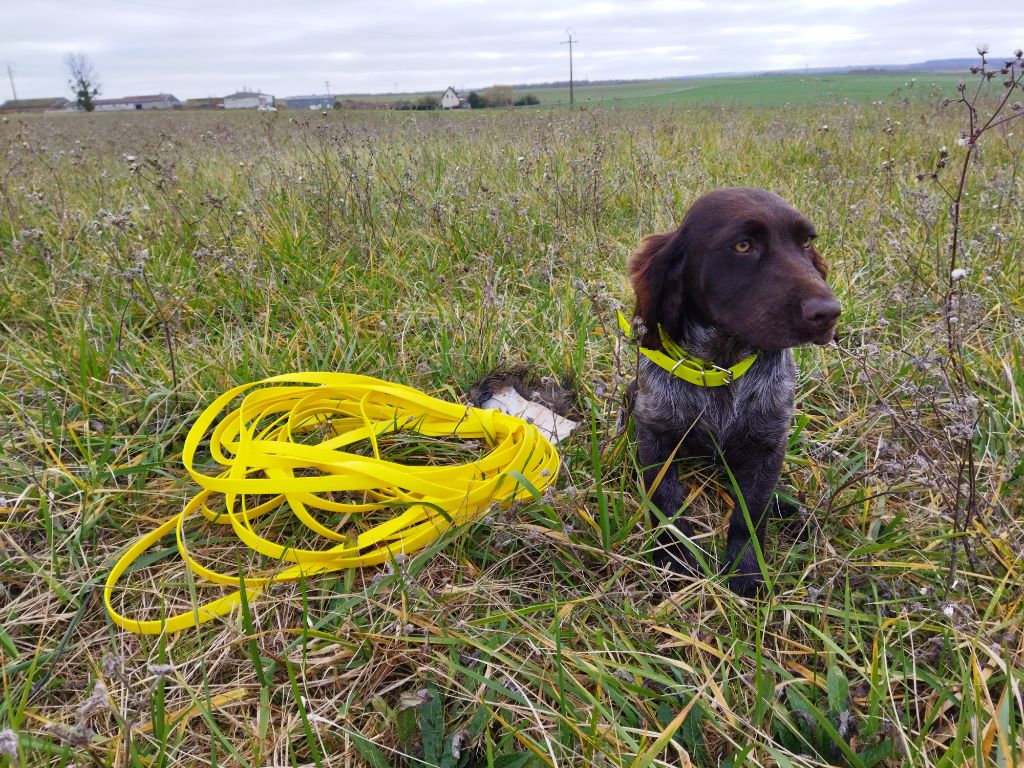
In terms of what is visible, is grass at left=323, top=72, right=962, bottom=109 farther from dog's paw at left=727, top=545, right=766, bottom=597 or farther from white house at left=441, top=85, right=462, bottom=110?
dog's paw at left=727, top=545, right=766, bottom=597

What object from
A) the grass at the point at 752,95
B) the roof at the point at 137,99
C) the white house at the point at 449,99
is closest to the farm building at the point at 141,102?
the roof at the point at 137,99

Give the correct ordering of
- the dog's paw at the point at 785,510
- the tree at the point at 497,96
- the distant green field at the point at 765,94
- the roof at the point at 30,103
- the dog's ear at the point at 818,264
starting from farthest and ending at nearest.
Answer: the roof at the point at 30,103 < the tree at the point at 497,96 < the distant green field at the point at 765,94 < the dog's paw at the point at 785,510 < the dog's ear at the point at 818,264

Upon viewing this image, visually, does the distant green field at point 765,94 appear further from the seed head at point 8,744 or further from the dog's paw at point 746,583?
the seed head at point 8,744

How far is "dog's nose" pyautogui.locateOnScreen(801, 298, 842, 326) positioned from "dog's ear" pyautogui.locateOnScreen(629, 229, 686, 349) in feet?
1.63

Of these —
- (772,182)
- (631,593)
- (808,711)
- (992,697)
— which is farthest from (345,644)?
(772,182)

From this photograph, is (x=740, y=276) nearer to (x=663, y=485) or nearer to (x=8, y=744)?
(x=663, y=485)

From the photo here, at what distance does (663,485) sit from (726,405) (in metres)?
0.35

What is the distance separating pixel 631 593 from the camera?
186 centimetres

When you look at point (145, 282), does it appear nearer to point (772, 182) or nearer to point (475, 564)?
point (475, 564)

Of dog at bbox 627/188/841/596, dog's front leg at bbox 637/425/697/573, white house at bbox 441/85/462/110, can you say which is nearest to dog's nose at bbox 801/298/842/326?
dog at bbox 627/188/841/596

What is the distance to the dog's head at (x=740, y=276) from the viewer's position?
1.79 metres

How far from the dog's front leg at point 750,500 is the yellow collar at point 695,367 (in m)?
0.27

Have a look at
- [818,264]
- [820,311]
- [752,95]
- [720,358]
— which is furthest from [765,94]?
[820,311]

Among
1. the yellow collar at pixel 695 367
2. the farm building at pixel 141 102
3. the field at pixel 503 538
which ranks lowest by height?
the field at pixel 503 538
